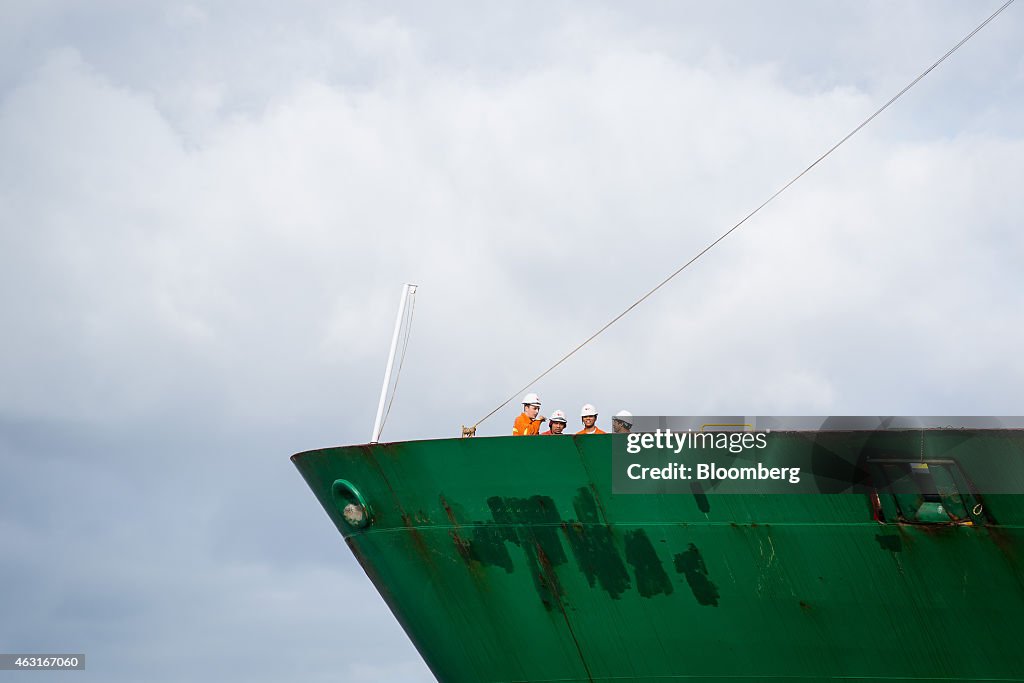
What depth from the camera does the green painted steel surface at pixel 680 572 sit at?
35.7ft

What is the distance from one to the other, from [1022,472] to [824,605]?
240 centimetres

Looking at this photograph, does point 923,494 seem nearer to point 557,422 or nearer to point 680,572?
point 680,572

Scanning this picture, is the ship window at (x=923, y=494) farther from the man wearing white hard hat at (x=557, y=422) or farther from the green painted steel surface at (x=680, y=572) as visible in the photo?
→ the man wearing white hard hat at (x=557, y=422)

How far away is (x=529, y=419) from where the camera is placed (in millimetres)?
13125

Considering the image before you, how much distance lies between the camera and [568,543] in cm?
1170

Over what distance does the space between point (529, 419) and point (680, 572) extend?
2776 millimetres

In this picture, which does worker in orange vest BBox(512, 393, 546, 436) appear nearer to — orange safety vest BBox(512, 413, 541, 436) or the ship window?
orange safety vest BBox(512, 413, 541, 436)

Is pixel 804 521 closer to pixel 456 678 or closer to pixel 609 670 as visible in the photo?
pixel 609 670

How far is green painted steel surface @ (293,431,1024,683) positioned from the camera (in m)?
10.9

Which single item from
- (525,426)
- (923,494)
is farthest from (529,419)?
(923,494)

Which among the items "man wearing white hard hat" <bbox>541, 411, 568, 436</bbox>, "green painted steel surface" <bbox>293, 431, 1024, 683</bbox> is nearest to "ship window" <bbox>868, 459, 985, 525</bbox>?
"green painted steel surface" <bbox>293, 431, 1024, 683</bbox>

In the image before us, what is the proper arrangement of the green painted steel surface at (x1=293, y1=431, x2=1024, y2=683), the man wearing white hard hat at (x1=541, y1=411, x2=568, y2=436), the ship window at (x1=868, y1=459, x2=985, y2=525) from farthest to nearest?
1. the man wearing white hard hat at (x1=541, y1=411, x2=568, y2=436)
2. the green painted steel surface at (x1=293, y1=431, x2=1024, y2=683)
3. the ship window at (x1=868, y1=459, x2=985, y2=525)

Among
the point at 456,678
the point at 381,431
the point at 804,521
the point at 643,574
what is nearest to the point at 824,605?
the point at 804,521

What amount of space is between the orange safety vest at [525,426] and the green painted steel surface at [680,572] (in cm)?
130
